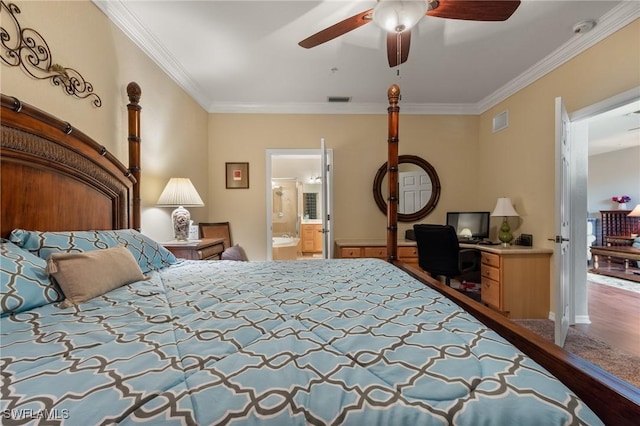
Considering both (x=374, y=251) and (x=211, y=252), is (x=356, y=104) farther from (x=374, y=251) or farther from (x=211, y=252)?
(x=211, y=252)

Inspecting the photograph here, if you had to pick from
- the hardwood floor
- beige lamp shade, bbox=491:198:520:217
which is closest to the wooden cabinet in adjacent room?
beige lamp shade, bbox=491:198:520:217

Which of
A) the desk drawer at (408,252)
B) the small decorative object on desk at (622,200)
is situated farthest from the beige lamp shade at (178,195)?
the small decorative object on desk at (622,200)

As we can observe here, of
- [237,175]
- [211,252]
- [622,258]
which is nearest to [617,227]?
[622,258]

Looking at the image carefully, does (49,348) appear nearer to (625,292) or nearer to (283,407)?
(283,407)

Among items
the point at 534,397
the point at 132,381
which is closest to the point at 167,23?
the point at 132,381

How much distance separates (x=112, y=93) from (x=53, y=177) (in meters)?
0.98

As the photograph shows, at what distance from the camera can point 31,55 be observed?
4.97ft

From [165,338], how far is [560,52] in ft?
12.6

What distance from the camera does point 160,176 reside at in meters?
2.76

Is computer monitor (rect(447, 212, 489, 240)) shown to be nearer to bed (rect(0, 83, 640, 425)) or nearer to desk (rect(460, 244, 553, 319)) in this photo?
desk (rect(460, 244, 553, 319))

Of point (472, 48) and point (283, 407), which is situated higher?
point (472, 48)

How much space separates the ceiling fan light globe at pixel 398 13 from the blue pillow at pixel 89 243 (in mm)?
1942

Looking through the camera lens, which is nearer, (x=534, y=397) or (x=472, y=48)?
(x=534, y=397)

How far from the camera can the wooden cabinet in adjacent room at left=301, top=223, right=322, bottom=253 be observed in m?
7.95
